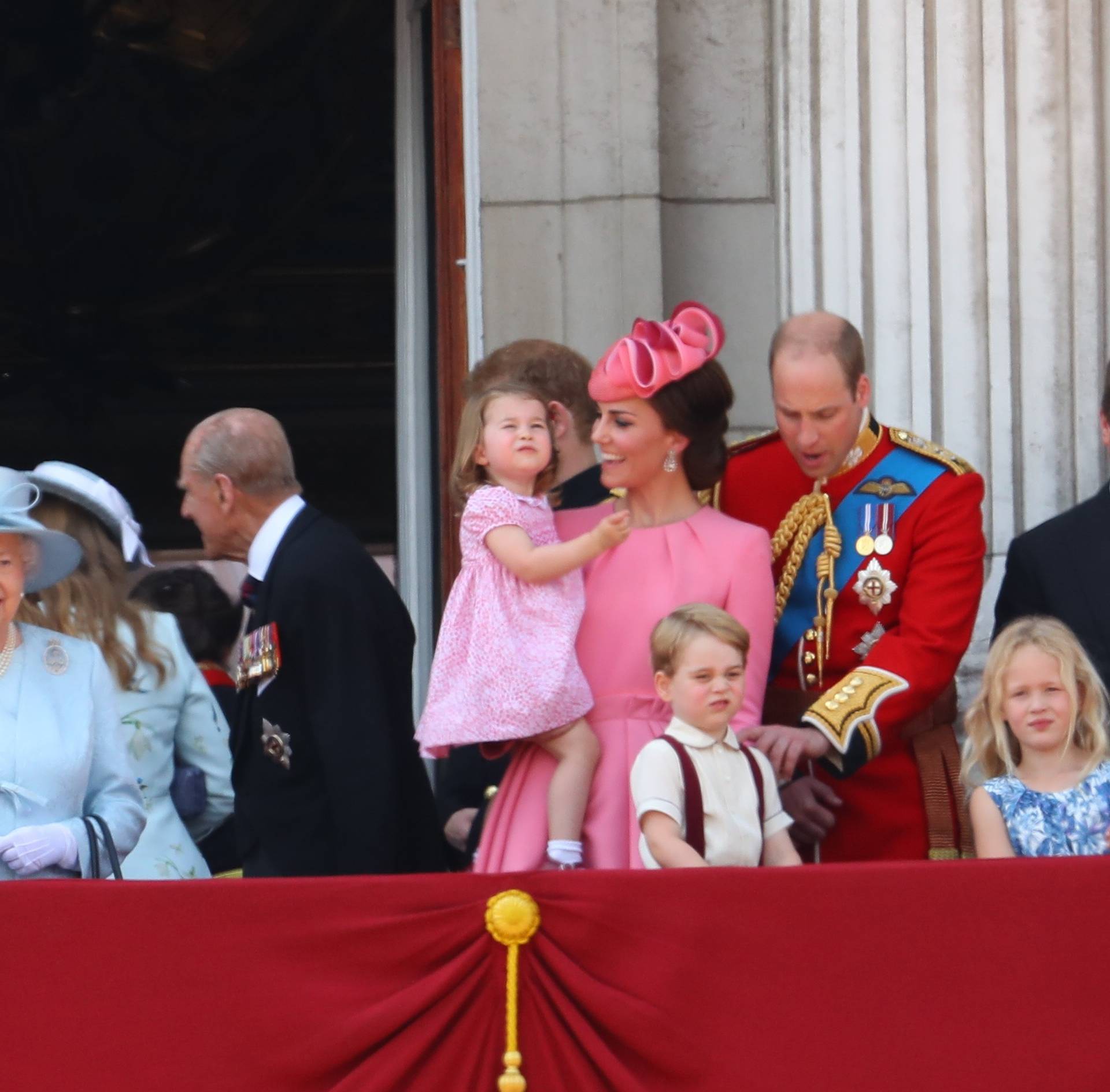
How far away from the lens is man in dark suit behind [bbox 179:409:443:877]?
467 cm

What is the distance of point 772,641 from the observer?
4797 millimetres

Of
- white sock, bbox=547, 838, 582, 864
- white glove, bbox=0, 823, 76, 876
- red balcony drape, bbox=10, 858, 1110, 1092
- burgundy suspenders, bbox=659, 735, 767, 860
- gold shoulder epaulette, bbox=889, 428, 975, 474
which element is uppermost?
gold shoulder epaulette, bbox=889, 428, 975, 474

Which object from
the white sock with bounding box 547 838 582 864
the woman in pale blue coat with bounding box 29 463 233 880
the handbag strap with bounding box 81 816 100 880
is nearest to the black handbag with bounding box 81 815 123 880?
the handbag strap with bounding box 81 816 100 880

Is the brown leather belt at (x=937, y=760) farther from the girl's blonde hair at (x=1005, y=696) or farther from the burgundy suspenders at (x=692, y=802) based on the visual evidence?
the burgundy suspenders at (x=692, y=802)

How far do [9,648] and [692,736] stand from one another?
1249 millimetres

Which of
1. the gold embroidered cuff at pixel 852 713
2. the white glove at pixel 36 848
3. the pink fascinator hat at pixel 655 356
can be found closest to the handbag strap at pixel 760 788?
the gold embroidered cuff at pixel 852 713

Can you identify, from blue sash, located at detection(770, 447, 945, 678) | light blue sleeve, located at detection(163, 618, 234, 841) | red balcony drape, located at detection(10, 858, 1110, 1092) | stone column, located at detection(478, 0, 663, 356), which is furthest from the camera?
stone column, located at detection(478, 0, 663, 356)

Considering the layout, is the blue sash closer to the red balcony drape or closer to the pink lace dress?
the pink lace dress

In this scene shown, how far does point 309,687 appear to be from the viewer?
471 centimetres

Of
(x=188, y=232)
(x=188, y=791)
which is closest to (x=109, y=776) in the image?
(x=188, y=791)

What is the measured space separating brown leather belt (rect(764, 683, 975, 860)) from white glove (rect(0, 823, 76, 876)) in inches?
54.8

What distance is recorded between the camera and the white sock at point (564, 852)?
439 cm

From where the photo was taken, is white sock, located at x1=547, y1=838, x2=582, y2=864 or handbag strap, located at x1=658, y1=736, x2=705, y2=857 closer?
handbag strap, located at x1=658, y1=736, x2=705, y2=857

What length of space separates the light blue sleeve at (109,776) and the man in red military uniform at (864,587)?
1.20 meters
